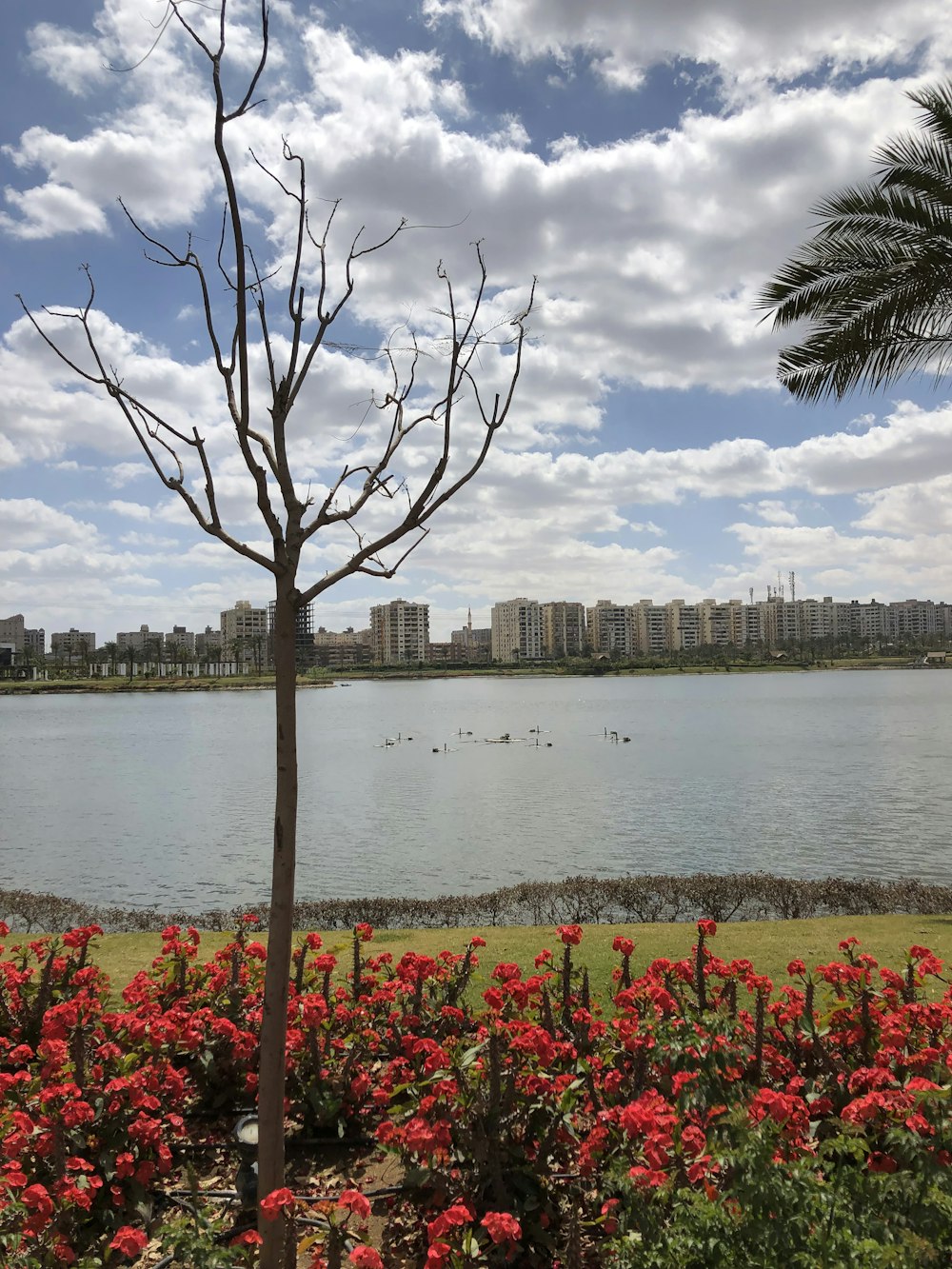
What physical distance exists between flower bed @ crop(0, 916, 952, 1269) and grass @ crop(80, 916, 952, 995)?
3.11 meters

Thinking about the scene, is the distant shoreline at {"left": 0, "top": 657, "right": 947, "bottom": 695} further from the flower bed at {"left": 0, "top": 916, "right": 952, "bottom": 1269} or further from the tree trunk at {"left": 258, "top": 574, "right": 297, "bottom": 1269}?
the tree trunk at {"left": 258, "top": 574, "right": 297, "bottom": 1269}

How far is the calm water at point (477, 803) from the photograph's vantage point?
2244 centimetres

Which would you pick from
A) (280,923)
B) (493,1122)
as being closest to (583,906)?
(493,1122)

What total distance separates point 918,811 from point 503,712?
209 ft

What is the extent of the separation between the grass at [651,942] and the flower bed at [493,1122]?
311 cm

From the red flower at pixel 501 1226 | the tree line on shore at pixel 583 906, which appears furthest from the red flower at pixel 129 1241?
the tree line on shore at pixel 583 906

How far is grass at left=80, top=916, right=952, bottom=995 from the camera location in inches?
385

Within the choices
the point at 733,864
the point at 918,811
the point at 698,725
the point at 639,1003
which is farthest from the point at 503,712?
the point at 639,1003

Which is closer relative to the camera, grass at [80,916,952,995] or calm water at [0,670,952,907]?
grass at [80,916,952,995]

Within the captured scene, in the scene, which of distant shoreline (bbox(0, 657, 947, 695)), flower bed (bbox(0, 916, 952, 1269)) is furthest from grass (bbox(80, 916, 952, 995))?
distant shoreline (bbox(0, 657, 947, 695))

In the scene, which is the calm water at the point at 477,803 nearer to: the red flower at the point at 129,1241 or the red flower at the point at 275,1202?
the red flower at the point at 129,1241

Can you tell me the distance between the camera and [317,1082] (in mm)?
5391

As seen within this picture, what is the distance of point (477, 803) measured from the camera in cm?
3353

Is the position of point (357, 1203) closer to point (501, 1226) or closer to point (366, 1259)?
point (366, 1259)
